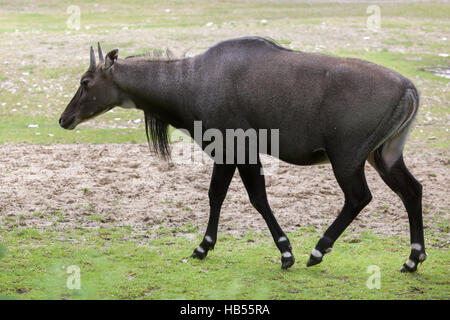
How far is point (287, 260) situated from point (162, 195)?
299 cm

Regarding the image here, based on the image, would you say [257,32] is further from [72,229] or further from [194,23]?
[72,229]

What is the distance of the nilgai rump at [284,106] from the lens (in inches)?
252

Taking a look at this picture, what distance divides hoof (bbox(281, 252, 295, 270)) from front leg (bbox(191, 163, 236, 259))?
2.56 ft

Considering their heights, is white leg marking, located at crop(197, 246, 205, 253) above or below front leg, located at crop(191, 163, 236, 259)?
below

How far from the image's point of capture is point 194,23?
75.0 ft

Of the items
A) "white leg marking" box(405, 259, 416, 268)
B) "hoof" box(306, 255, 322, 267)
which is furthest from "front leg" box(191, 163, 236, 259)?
"white leg marking" box(405, 259, 416, 268)

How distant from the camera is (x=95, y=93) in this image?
7.19 m

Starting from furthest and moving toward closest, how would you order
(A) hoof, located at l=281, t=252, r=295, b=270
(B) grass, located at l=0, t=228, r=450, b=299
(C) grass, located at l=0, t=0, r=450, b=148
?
(C) grass, located at l=0, t=0, r=450, b=148, (A) hoof, located at l=281, t=252, r=295, b=270, (B) grass, located at l=0, t=228, r=450, b=299

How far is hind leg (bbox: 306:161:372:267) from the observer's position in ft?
21.2

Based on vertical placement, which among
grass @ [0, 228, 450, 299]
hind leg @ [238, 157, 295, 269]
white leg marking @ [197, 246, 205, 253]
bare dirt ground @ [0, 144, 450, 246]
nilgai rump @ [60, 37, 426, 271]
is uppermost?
nilgai rump @ [60, 37, 426, 271]

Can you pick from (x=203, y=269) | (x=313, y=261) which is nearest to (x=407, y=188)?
(x=313, y=261)

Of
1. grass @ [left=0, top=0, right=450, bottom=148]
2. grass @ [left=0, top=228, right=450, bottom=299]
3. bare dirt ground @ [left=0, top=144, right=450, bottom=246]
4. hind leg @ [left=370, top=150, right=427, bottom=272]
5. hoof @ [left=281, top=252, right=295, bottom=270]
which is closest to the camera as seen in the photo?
grass @ [left=0, top=228, right=450, bottom=299]

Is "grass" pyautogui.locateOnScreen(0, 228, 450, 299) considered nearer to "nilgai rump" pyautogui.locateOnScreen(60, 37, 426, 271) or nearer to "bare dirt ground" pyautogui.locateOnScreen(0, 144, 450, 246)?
"nilgai rump" pyautogui.locateOnScreen(60, 37, 426, 271)

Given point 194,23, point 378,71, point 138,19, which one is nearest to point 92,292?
point 378,71
